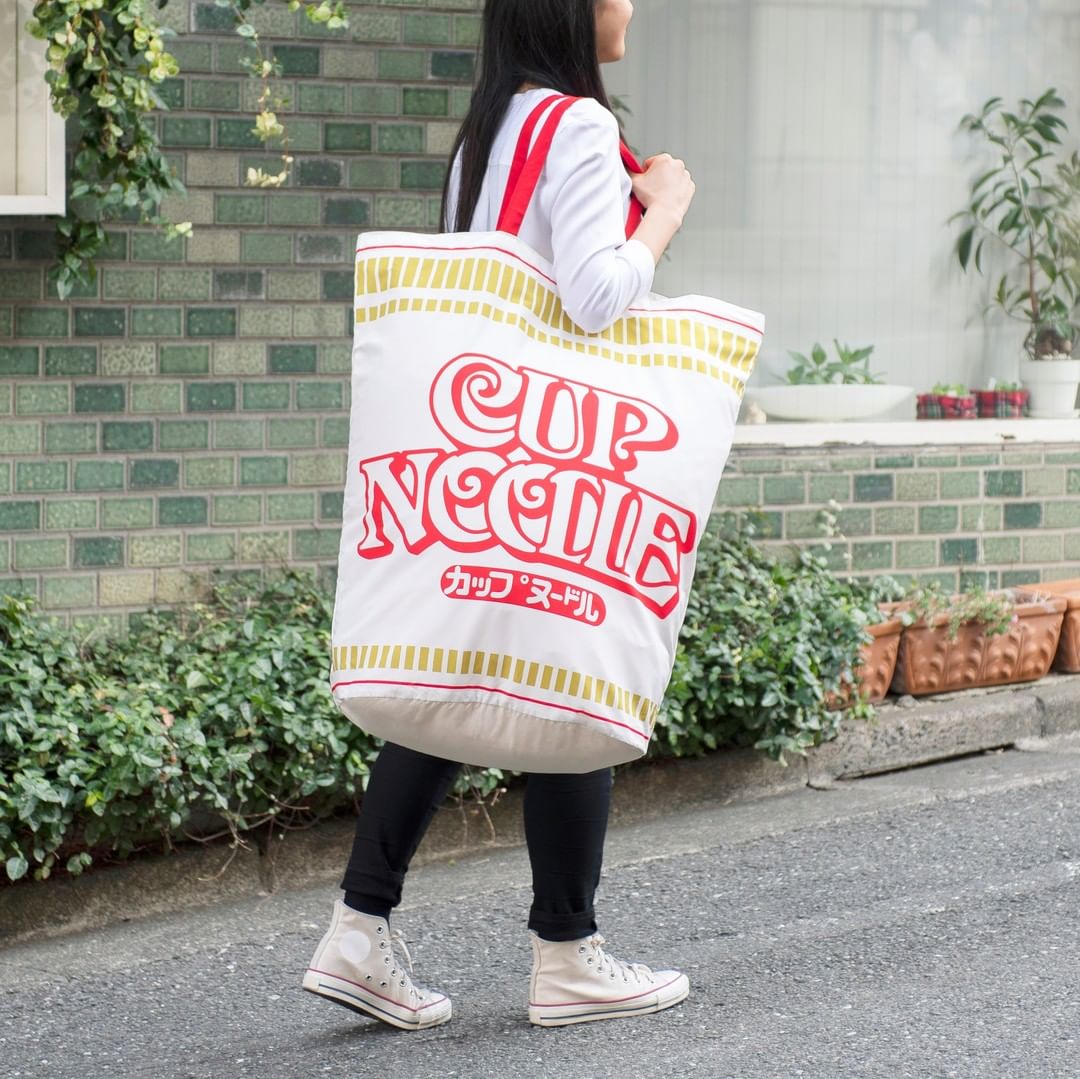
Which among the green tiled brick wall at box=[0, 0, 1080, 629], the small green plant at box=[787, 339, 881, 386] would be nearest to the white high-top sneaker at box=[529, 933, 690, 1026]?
the green tiled brick wall at box=[0, 0, 1080, 629]

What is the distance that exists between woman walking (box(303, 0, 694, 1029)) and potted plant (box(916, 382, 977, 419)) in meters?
3.46

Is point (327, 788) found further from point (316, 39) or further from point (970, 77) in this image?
point (970, 77)

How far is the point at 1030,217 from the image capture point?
20.4 feet

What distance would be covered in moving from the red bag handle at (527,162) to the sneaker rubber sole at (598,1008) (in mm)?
1368

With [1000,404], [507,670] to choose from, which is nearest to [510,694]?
[507,670]

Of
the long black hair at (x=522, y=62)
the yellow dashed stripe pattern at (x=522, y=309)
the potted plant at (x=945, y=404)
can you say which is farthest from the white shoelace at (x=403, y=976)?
the potted plant at (x=945, y=404)

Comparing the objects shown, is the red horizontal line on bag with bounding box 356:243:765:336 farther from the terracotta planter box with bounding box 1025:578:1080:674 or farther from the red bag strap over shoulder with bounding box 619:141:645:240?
the terracotta planter box with bounding box 1025:578:1080:674

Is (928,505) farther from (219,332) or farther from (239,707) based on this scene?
(239,707)

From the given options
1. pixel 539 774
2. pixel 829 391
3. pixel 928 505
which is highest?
pixel 829 391

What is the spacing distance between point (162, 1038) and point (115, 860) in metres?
0.80

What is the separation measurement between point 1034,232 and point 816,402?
3.88 feet

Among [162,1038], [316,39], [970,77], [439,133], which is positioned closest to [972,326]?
[970,77]

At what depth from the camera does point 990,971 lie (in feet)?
10.5

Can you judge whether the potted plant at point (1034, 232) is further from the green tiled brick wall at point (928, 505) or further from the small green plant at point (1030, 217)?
the green tiled brick wall at point (928, 505)
